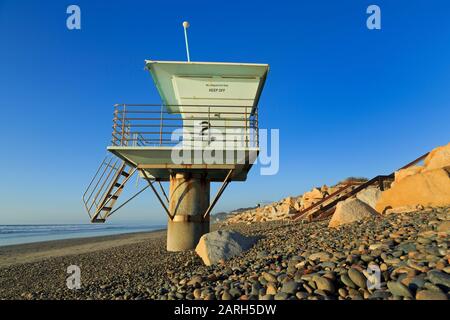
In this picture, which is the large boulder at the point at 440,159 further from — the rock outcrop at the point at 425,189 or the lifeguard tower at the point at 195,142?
the lifeguard tower at the point at 195,142

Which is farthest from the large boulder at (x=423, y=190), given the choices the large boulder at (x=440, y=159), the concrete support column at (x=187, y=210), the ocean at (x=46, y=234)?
the ocean at (x=46, y=234)

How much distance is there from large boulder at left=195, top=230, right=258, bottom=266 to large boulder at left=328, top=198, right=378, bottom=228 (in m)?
3.11

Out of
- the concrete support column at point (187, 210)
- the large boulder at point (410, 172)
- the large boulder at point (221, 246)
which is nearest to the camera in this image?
the large boulder at point (221, 246)

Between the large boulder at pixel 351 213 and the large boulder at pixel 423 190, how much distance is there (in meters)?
0.92

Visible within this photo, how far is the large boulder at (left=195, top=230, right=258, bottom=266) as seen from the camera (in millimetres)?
8773

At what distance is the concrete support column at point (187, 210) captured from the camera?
39.5ft

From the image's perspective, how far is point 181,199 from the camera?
12.3m

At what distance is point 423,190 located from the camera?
9672 millimetres

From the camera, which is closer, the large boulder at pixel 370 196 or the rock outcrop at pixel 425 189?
the rock outcrop at pixel 425 189

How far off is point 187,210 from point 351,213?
631cm
